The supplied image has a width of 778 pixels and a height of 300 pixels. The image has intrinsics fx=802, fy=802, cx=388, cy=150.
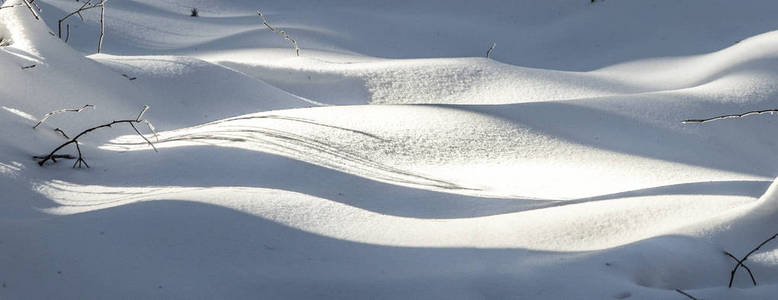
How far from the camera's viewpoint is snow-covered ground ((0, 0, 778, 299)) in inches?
62.4

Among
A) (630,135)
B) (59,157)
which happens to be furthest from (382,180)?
(630,135)

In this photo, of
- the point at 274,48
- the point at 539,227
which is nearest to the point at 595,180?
the point at 539,227

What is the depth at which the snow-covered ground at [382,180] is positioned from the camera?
5.20ft

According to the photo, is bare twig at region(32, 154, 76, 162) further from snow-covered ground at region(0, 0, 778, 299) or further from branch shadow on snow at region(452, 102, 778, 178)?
branch shadow on snow at region(452, 102, 778, 178)

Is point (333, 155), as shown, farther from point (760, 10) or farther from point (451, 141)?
point (760, 10)

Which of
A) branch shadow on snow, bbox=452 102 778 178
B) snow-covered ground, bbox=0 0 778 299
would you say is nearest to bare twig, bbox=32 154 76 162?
snow-covered ground, bbox=0 0 778 299

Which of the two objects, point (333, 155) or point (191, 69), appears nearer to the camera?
point (333, 155)

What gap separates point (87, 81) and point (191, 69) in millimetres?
606

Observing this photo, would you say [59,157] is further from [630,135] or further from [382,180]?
[630,135]

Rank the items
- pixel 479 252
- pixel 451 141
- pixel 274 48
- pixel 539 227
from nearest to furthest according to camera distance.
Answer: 1. pixel 479 252
2. pixel 539 227
3. pixel 451 141
4. pixel 274 48

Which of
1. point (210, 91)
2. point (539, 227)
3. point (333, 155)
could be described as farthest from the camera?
point (210, 91)

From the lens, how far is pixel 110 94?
2848 mm

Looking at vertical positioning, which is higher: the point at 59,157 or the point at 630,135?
the point at 630,135

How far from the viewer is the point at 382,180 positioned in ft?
7.42
